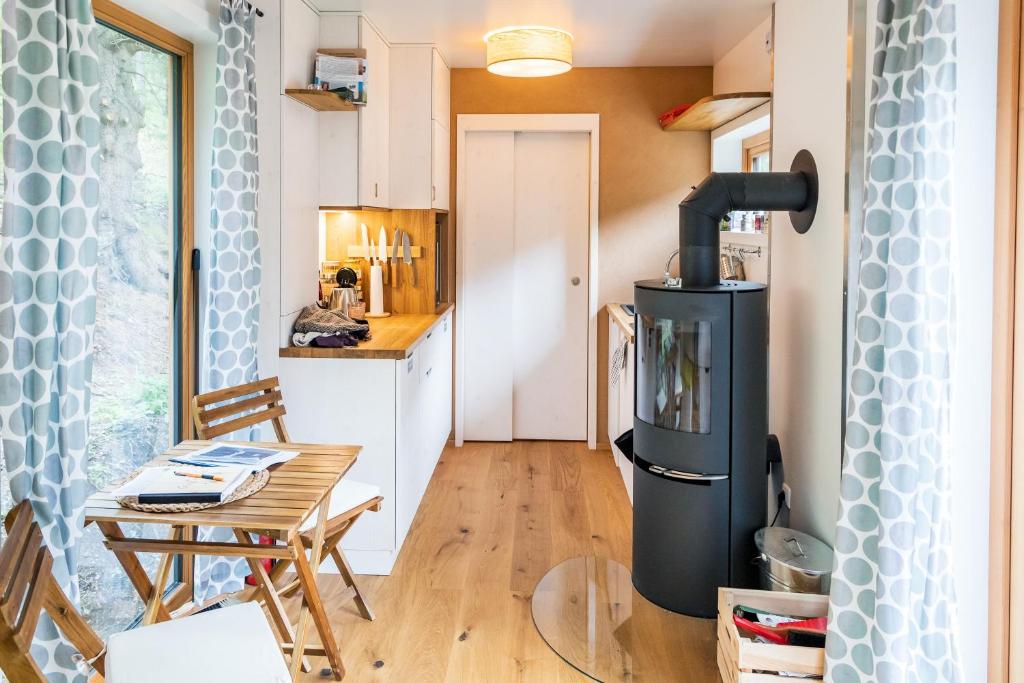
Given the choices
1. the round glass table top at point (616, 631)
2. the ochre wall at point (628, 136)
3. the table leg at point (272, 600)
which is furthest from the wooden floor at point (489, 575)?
the ochre wall at point (628, 136)

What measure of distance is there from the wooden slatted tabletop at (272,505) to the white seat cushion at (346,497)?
1.04 feet

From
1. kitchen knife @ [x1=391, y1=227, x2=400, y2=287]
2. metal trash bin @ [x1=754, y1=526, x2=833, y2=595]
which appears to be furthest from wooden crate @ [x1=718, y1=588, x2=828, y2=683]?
kitchen knife @ [x1=391, y1=227, x2=400, y2=287]

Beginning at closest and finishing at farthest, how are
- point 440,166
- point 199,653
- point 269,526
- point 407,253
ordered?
point 199,653 < point 269,526 < point 407,253 < point 440,166

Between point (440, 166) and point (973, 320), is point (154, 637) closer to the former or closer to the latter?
point (973, 320)

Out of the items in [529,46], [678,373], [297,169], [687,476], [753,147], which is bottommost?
[687,476]

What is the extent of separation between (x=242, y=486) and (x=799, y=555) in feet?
5.63

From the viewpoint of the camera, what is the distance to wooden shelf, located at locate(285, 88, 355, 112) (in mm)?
3244

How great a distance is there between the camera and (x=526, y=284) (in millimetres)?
5316

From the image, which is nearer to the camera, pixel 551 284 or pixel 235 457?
pixel 235 457

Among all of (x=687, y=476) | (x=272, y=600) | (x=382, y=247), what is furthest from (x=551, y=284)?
(x=272, y=600)

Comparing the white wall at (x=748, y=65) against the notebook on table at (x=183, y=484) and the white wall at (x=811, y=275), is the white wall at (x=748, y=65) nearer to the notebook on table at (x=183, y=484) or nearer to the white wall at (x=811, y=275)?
the white wall at (x=811, y=275)

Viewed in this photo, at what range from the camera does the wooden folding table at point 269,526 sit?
72.6 inches

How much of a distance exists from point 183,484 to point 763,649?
1.54m

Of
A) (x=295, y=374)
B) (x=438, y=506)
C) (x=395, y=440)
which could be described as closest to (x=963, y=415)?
(x=395, y=440)
